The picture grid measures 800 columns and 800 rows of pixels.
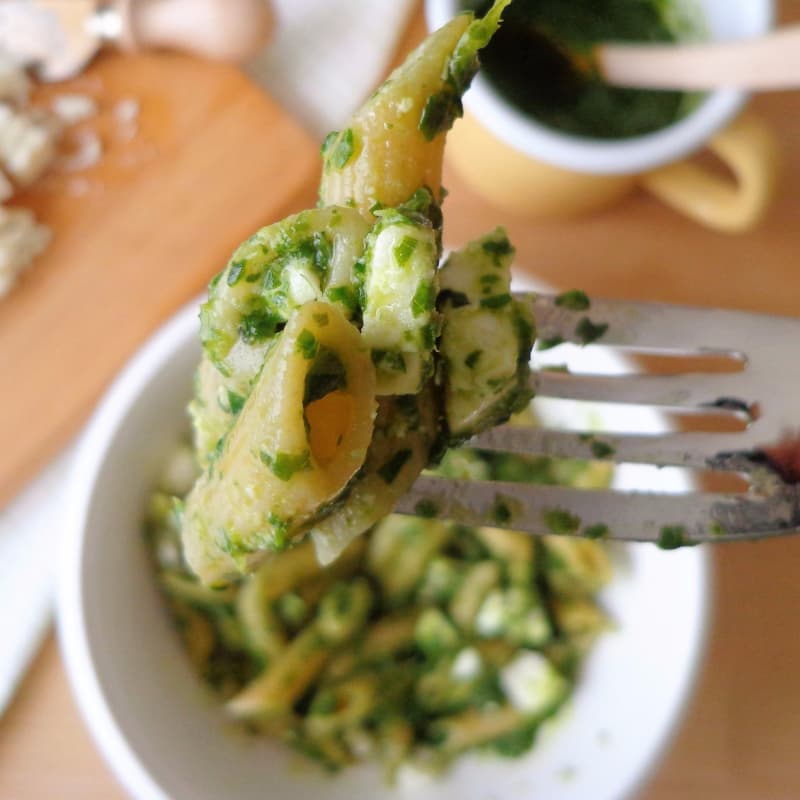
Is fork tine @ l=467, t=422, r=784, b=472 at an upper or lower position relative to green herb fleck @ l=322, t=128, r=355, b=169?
lower

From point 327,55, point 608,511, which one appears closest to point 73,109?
point 327,55

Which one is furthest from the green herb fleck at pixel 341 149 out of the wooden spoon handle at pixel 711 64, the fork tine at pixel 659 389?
the wooden spoon handle at pixel 711 64

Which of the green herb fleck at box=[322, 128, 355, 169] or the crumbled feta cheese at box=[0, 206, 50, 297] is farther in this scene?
the crumbled feta cheese at box=[0, 206, 50, 297]

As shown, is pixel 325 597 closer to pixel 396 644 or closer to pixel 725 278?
pixel 396 644

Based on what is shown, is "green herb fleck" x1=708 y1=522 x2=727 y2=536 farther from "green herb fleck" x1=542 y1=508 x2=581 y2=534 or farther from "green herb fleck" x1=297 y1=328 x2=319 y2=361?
"green herb fleck" x1=297 y1=328 x2=319 y2=361

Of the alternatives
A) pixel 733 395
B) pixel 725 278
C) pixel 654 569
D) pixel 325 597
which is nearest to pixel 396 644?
pixel 325 597

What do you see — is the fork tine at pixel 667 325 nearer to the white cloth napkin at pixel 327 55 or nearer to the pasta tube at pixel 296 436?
the pasta tube at pixel 296 436

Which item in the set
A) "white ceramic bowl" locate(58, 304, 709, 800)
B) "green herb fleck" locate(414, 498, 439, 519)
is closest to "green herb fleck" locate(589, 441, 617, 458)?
"green herb fleck" locate(414, 498, 439, 519)
